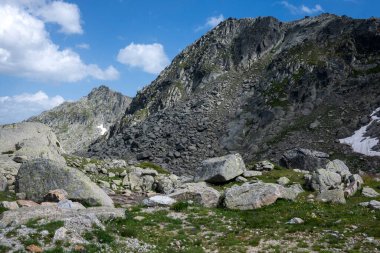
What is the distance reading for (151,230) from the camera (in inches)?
973

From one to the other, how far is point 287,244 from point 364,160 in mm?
69805

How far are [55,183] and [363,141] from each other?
76.9 metres

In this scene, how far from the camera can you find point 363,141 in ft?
297

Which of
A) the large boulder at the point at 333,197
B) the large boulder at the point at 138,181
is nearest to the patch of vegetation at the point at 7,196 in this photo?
the large boulder at the point at 138,181

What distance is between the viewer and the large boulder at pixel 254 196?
30.5 metres

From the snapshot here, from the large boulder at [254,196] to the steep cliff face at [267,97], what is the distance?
5707 centimetres

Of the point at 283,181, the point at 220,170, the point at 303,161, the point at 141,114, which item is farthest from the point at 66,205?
the point at 141,114

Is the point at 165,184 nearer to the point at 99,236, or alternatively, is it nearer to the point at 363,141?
the point at 99,236

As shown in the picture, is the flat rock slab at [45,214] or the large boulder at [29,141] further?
the large boulder at [29,141]

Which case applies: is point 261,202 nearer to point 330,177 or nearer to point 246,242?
point 246,242

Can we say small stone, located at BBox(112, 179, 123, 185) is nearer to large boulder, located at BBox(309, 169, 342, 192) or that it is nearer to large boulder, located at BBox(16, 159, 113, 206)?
large boulder, located at BBox(16, 159, 113, 206)

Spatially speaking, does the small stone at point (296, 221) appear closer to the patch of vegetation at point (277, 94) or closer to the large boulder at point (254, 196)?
the large boulder at point (254, 196)

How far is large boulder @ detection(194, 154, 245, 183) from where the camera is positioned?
45.8 metres

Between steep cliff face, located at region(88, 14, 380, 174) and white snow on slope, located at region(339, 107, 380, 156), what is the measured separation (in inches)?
60.9
